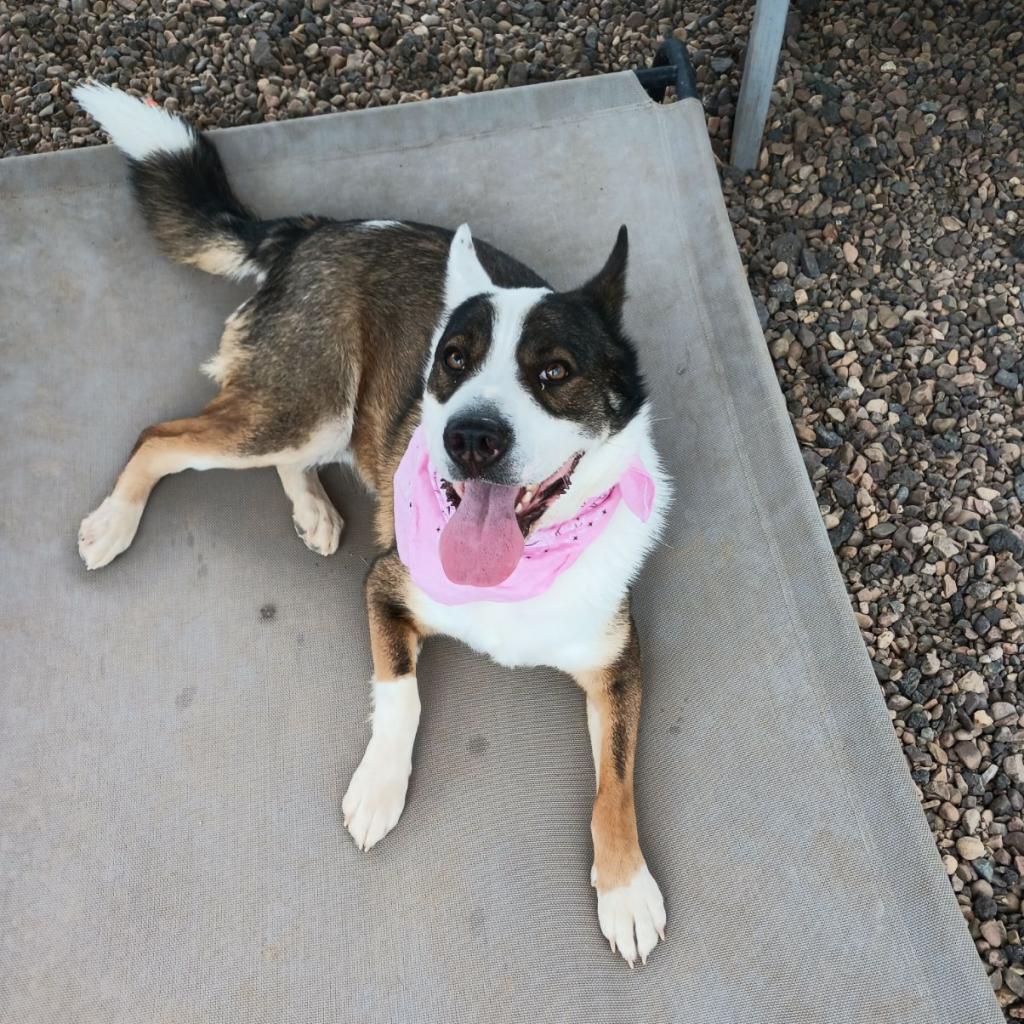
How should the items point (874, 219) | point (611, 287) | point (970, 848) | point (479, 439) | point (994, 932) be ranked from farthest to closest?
1. point (874, 219)
2. point (970, 848)
3. point (994, 932)
4. point (611, 287)
5. point (479, 439)

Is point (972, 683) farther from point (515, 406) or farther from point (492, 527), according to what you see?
point (515, 406)

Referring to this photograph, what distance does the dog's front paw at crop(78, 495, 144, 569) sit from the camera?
273 centimetres

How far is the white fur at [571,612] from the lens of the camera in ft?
7.83

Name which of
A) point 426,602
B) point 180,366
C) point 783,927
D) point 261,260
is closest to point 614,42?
point 261,260

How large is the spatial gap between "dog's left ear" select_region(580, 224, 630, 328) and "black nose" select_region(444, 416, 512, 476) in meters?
0.60

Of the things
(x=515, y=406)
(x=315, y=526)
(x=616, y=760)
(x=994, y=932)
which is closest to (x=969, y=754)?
(x=994, y=932)

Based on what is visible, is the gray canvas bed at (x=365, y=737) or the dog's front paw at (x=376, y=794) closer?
the gray canvas bed at (x=365, y=737)

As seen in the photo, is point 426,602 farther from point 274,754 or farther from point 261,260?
point 261,260

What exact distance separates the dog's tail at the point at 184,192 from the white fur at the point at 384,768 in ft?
5.12

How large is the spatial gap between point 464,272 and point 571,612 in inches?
37.7

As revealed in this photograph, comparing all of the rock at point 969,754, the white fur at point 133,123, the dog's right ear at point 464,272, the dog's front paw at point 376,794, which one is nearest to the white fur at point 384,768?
the dog's front paw at point 376,794

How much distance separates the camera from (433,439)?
2102 millimetres

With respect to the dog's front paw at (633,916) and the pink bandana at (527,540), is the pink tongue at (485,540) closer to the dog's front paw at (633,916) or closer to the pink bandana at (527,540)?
the pink bandana at (527,540)

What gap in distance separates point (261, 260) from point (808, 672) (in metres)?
2.23
